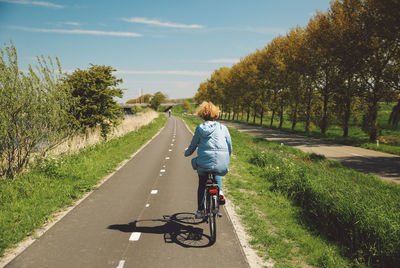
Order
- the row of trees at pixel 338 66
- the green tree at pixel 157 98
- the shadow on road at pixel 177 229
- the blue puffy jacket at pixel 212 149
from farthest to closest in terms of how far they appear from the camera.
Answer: the green tree at pixel 157 98 → the row of trees at pixel 338 66 → the shadow on road at pixel 177 229 → the blue puffy jacket at pixel 212 149

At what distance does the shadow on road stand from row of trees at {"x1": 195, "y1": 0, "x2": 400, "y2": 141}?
17.1m

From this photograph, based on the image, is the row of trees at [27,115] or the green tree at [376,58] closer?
the row of trees at [27,115]

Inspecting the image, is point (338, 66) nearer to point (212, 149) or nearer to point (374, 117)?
point (374, 117)

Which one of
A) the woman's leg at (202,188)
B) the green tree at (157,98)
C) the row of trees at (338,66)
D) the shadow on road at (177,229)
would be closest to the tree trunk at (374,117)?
the row of trees at (338,66)

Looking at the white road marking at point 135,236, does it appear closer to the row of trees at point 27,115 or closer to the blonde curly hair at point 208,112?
the blonde curly hair at point 208,112

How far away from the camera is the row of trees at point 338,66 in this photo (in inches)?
744

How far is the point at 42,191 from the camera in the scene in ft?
22.2

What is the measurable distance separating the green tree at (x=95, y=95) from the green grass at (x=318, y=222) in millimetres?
11181

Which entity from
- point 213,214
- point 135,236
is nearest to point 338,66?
point 213,214

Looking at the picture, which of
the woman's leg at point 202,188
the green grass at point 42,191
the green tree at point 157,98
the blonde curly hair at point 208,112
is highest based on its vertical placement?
the green tree at point 157,98

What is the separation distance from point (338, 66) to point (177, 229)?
2370 cm

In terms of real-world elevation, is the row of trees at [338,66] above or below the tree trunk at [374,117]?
above

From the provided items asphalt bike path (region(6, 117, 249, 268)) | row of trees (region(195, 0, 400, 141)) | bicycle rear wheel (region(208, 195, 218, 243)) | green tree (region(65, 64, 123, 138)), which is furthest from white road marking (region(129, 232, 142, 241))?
row of trees (region(195, 0, 400, 141))

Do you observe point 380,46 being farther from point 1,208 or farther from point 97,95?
point 1,208
